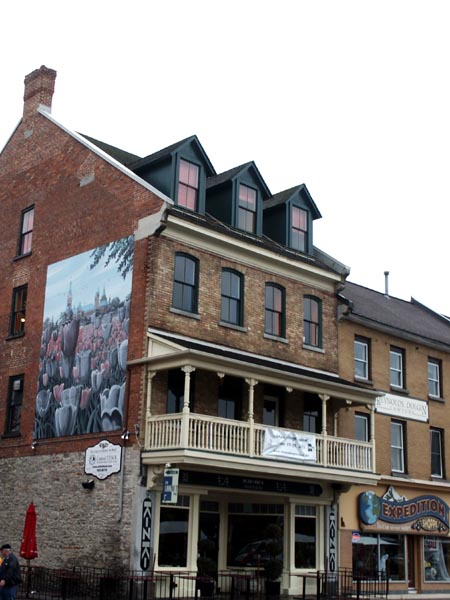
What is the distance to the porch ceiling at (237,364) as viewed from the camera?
23031 millimetres

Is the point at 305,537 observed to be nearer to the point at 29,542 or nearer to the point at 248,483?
the point at 248,483

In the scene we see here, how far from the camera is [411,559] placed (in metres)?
31.2

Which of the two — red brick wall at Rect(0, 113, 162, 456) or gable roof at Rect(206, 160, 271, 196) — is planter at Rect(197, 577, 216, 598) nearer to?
red brick wall at Rect(0, 113, 162, 456)

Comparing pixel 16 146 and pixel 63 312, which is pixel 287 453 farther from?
pixel 16 146

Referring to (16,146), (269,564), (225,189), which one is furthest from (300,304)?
(16,146)

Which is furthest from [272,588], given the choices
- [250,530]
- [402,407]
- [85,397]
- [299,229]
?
[299,229]

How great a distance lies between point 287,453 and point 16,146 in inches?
639

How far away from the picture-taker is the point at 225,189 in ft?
93.4

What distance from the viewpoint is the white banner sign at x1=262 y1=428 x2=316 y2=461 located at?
963 inches

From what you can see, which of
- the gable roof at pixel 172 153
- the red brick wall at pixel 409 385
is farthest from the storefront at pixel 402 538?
the gable roof at pixel 172 153

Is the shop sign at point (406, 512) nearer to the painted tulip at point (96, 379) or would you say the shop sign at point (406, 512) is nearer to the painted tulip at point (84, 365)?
the painted tulip at point (96, 379)

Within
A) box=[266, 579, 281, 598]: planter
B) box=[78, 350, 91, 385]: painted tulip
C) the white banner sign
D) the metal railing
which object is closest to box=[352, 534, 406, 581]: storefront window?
box=[266, 579, 281, 598]: planter

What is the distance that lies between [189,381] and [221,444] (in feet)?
6.33

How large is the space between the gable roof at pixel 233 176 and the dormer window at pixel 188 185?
1.47 metres
